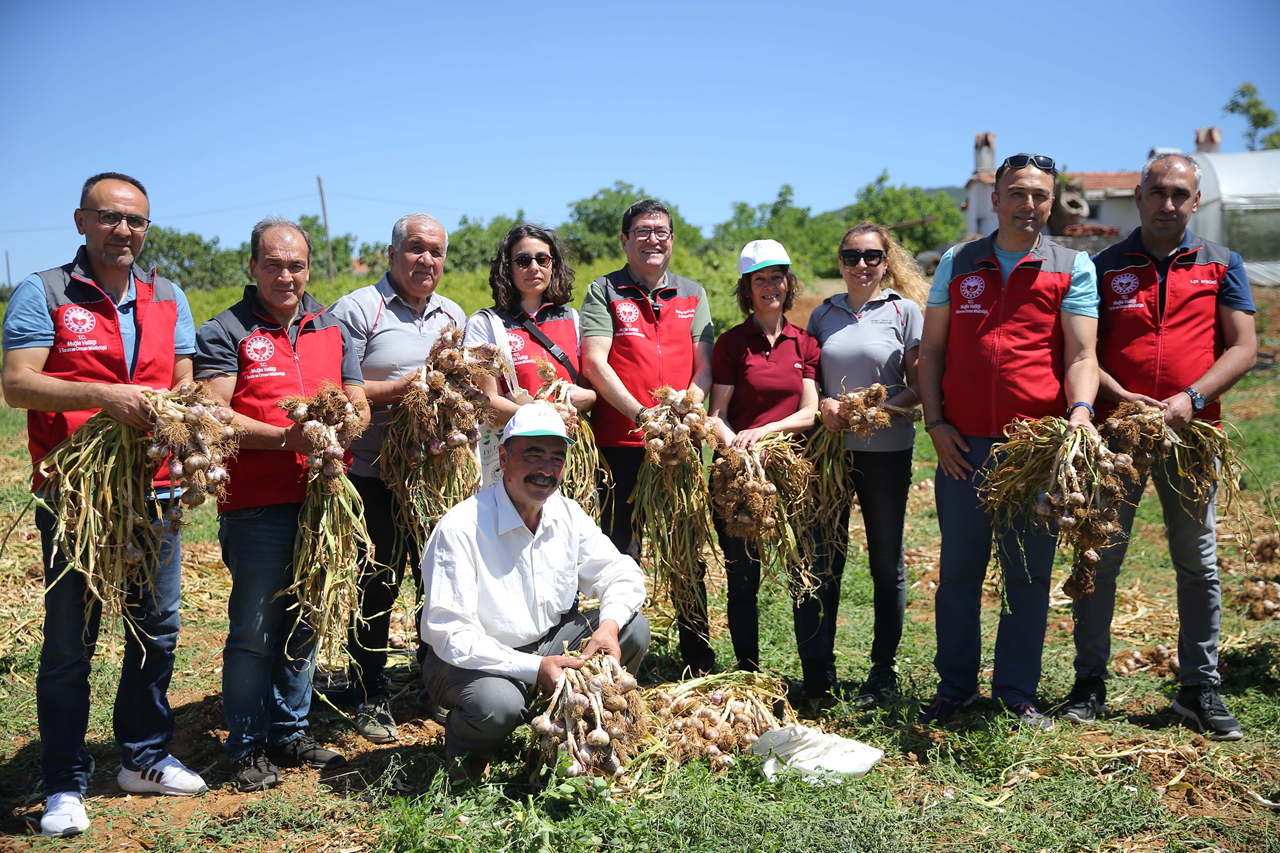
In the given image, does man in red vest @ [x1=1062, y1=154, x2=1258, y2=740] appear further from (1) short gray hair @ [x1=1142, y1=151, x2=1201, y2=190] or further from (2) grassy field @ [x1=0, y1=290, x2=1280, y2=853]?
(2) grassy field @ [x1=0, y1=290, x2=1280, y2=853]

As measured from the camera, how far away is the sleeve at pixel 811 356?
12.9ft

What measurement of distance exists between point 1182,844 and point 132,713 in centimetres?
376

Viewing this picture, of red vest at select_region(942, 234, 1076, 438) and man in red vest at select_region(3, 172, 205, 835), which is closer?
man in red vest at select_region(3, 172, 205, 835)

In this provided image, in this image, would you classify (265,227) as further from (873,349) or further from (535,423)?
(873,349)

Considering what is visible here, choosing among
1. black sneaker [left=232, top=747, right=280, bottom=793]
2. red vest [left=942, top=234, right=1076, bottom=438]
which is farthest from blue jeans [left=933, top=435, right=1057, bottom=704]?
black sneaker [left=232, top=747, right=280, bottom=793]

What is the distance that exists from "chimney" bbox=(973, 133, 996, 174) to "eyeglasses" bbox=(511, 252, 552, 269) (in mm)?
38721

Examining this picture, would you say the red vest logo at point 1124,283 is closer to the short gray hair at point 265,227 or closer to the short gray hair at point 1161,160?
the short gray hair at point 1161,160

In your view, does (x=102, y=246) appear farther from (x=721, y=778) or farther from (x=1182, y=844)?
(x=1182, y=844)

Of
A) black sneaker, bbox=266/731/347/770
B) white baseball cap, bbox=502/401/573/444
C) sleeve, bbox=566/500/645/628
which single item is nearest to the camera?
white baseball cap, bbox=502/401/573/444

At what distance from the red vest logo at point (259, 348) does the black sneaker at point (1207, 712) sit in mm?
4118

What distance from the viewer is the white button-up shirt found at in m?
2.99

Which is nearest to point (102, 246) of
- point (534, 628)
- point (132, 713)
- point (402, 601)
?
point (132, 713)

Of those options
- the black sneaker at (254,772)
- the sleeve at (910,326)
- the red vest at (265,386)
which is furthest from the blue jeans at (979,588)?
the black sneaker at (254,772)

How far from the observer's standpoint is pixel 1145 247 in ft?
12.1
